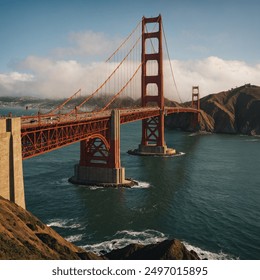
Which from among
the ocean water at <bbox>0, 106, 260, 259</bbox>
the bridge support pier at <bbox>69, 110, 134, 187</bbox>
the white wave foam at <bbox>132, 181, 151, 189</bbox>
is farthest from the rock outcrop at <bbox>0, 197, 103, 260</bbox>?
the bridge support pier at <bbox>69, 110, 134, 187</bbox>

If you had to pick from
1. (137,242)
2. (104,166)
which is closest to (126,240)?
(137,242)

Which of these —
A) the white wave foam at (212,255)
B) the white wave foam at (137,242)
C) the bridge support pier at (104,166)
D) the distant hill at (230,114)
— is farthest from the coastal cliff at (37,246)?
the distant hill at (230,114)

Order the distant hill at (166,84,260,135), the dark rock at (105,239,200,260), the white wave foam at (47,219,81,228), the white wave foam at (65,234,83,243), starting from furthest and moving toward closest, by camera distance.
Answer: the distant hill at (166,84,260,135), the white wave foam at (47,219,81,228), the white wave foam at (65,234,83,243), the dark rock at (105,239,200,260)

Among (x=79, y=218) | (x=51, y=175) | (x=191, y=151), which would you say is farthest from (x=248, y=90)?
(x=79, y=218)

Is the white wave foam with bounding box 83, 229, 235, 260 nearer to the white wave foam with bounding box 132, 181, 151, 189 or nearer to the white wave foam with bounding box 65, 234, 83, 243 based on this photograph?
the white wave foam with bounding box 65, 234, 83, 243

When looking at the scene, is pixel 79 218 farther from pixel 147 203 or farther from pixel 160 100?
pixel 160 100

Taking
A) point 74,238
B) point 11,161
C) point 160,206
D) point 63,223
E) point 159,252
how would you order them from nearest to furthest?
point 159,252 < point 11,161 < point 74,238 < point 63,223 < point 160,206

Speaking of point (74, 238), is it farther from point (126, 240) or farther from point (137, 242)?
point (137, 242)

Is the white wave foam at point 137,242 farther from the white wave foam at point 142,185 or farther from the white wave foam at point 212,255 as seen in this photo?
the white wave foam at point 142,185
